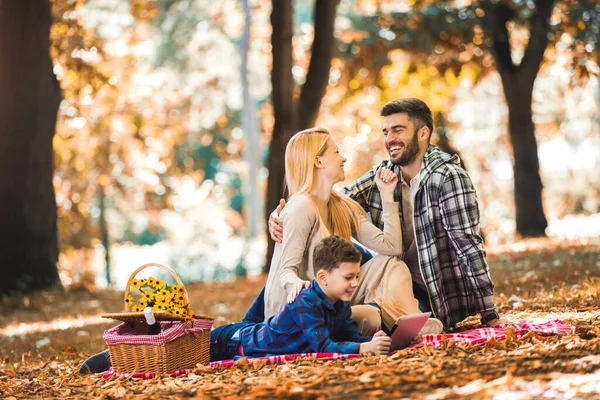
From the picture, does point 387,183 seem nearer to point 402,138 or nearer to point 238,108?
point 402,138

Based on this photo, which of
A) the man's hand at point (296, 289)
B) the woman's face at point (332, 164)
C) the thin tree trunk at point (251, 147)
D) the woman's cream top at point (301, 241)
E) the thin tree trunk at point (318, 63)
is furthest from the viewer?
the thin tree trunk at point (251, 147)

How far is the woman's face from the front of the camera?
18.0ft

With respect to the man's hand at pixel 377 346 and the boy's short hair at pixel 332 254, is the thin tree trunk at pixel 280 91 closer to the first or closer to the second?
the boy's short hair at pixel 332 254

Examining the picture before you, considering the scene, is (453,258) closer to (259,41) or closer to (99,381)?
(99,381)

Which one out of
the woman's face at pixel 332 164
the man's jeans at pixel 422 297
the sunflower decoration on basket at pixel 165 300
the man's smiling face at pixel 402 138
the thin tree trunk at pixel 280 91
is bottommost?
the man's jeans at pixel 422 297

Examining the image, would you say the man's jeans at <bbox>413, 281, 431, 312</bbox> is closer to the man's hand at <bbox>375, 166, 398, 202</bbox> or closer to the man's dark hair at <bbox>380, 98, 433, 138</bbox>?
the man's hand at <bbox>375, 166, 398, 202</bbox>

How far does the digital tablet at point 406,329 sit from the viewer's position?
15.9 ft

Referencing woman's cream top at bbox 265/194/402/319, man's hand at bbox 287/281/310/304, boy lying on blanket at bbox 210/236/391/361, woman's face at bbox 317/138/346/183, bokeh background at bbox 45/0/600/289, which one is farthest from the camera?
bokeh background at bbox 45/0/600/289

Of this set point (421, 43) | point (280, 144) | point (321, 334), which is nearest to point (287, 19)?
point (280, 144)

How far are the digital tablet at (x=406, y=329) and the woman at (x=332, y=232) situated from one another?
33cm

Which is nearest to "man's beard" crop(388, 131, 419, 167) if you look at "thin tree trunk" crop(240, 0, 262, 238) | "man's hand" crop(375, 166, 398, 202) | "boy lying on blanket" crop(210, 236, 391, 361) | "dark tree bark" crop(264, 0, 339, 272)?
"man's hand" crop(375, 166, 398, 202)

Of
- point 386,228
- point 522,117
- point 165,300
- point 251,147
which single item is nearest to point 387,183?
point 386,228

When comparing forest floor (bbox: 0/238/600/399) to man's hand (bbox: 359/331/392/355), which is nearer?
forest floor (bbox: 0/238/600/399)

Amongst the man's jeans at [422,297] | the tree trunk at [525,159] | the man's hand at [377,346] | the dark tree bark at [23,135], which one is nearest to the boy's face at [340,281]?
the man's hand at [377,346]
